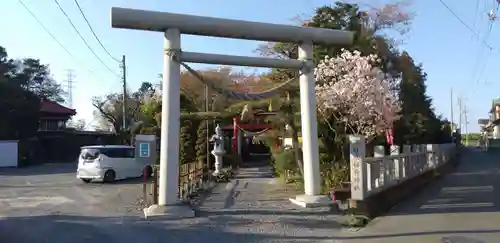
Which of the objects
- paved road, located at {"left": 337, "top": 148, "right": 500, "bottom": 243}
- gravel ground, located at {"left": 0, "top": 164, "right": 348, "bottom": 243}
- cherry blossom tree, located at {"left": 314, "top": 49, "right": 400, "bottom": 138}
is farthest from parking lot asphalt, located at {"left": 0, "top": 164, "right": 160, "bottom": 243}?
cherry blossom tree, located at {"left": 314, "top": 49, "right": 400, "bottom": 138}

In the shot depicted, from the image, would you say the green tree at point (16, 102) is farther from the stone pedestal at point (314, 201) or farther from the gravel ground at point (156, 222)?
the stone pedestal at point (314, 201)

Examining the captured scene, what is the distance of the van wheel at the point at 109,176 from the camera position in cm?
2175

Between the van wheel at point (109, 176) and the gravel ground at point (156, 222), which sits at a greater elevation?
the van wheel at point (109, 176)

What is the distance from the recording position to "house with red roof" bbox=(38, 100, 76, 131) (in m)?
43.6

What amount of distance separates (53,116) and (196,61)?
3616cm

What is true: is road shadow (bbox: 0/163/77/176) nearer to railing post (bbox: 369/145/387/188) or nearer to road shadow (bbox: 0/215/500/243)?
road shadow (bbox: 0/215/500/243)

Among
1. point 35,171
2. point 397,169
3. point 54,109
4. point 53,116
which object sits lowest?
point 35,171

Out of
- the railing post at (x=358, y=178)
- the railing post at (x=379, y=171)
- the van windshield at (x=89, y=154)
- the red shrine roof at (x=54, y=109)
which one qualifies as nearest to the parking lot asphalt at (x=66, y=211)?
the van windshield at (x=89, y=154)

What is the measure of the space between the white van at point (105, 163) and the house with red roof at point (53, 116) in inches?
910

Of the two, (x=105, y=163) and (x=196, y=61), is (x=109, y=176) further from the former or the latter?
(x=196, y=61)

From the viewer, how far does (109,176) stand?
71.8ft

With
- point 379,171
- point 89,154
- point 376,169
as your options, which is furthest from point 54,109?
point 376,169

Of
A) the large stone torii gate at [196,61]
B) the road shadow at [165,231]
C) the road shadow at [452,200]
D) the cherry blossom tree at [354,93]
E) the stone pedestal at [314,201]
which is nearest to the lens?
the road shadow at [165,231]

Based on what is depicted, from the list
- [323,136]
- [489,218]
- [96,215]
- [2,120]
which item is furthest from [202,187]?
[2,120]
